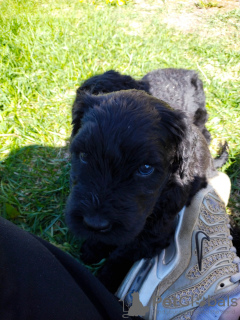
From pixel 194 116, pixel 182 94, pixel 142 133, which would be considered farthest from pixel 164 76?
pixel 142 133

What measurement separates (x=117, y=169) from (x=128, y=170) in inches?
2.6

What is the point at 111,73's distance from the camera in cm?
244

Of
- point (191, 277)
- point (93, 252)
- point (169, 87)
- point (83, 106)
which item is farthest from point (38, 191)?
point (169, 87)

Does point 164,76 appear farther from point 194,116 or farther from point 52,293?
point 52,293

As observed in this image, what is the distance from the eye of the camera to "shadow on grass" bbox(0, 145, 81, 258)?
7.58ft

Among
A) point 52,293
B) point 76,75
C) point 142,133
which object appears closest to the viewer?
point 52,293

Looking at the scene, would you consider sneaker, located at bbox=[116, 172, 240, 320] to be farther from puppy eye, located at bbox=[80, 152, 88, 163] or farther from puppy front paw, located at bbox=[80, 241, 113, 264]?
puppy eye, located at bbox=[80, 152, 88, 163]

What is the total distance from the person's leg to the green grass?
918 millimetres

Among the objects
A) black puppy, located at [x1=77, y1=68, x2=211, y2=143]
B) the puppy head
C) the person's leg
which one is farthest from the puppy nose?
black puppy, located at [x1=77, y1=68, x2=211, y2=143]

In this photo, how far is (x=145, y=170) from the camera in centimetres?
157

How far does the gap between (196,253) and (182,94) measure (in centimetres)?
163

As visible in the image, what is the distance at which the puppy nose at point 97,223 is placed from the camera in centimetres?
136

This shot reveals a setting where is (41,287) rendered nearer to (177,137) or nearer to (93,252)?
(93,252)

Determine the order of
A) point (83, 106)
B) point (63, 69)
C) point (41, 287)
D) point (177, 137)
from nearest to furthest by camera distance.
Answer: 1. point (41, 287)
2. point (177, 137)
3. point (83, 106)
4. point (63, 69)
